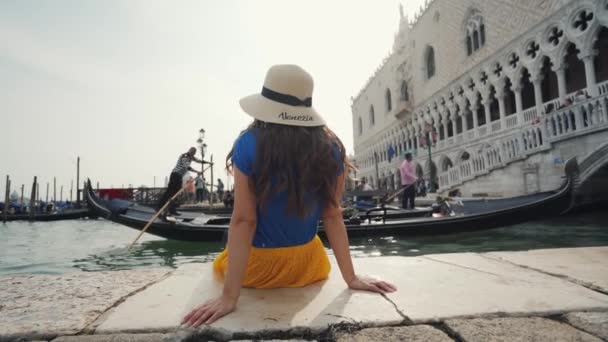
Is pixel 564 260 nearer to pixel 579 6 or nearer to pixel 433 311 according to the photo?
pixel 433 311

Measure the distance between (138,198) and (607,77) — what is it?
2444 cm

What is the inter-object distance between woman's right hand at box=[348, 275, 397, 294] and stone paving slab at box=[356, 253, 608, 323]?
35 mm

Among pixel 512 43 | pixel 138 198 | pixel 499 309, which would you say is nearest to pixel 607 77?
pixel 512 43

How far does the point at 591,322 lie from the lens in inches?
37.1

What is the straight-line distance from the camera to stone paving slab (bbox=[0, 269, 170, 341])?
3.35 ft

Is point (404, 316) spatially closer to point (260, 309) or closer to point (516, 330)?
point (516, 330)

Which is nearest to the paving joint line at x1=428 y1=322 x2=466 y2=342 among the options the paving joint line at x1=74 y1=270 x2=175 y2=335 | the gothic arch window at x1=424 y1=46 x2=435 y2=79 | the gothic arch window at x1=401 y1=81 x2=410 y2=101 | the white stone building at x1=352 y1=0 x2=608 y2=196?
the paving joint line at x1=74 y1=270 x2=175 y2=335

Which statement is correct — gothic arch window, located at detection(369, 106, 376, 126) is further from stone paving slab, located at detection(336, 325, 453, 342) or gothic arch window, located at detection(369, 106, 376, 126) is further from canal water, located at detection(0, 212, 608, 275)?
stone paving slab, located at detection(336, 325, 453, 342)

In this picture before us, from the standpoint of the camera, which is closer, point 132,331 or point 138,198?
point 132,331

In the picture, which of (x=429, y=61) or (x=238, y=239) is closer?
(x=238, y=239)

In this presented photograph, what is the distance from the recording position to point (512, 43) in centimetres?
1337

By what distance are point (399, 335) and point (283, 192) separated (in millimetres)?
639

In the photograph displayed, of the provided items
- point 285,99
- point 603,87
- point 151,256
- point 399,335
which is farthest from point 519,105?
point 399,335

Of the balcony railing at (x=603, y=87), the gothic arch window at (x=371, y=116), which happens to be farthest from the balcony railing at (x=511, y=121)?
the gothic arch window at (x=371, y=116)
